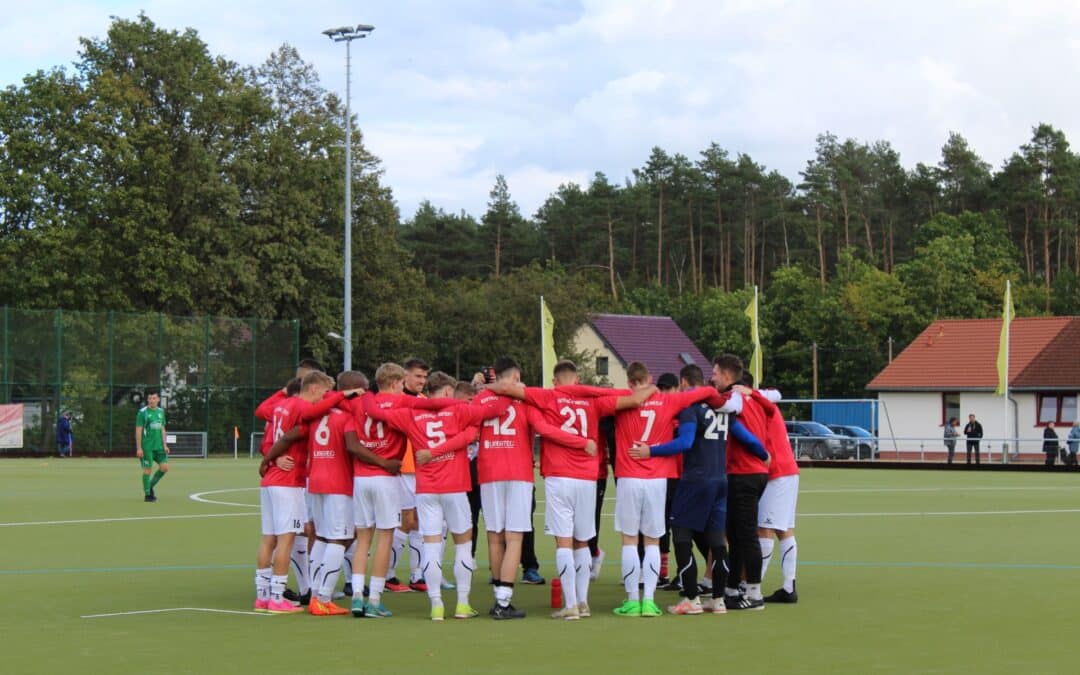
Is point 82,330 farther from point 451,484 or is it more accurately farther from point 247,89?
point 451,484

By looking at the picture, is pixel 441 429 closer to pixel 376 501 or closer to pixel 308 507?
pixel 376 501

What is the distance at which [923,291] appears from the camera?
86188mm

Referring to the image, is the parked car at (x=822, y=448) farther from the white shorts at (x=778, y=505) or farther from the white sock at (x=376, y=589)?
the white sock at (x=376, y=589)

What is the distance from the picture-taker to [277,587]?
11.9 m

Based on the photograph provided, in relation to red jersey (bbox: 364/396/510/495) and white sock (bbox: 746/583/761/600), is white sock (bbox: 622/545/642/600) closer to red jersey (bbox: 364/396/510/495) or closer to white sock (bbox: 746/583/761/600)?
white sock (bbox: 746/583/761/600)

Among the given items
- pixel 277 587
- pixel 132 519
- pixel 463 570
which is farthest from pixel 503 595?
pixel 132 519

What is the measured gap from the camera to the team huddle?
11.6 metres

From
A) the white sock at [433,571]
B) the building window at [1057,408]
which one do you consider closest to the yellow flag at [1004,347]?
the building window at [1057,408]

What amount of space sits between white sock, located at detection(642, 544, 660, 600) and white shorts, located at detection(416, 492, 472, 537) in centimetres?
151

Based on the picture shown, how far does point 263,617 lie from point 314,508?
106 cm

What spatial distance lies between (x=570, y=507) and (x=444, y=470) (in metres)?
1.09

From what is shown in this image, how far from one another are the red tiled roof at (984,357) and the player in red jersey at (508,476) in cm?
5382

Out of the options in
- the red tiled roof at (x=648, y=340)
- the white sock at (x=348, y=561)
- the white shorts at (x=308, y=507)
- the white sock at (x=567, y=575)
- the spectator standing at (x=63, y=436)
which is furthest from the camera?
the red tiled roof at (x=648, y=340)

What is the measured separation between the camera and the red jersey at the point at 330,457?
12.0 meters
